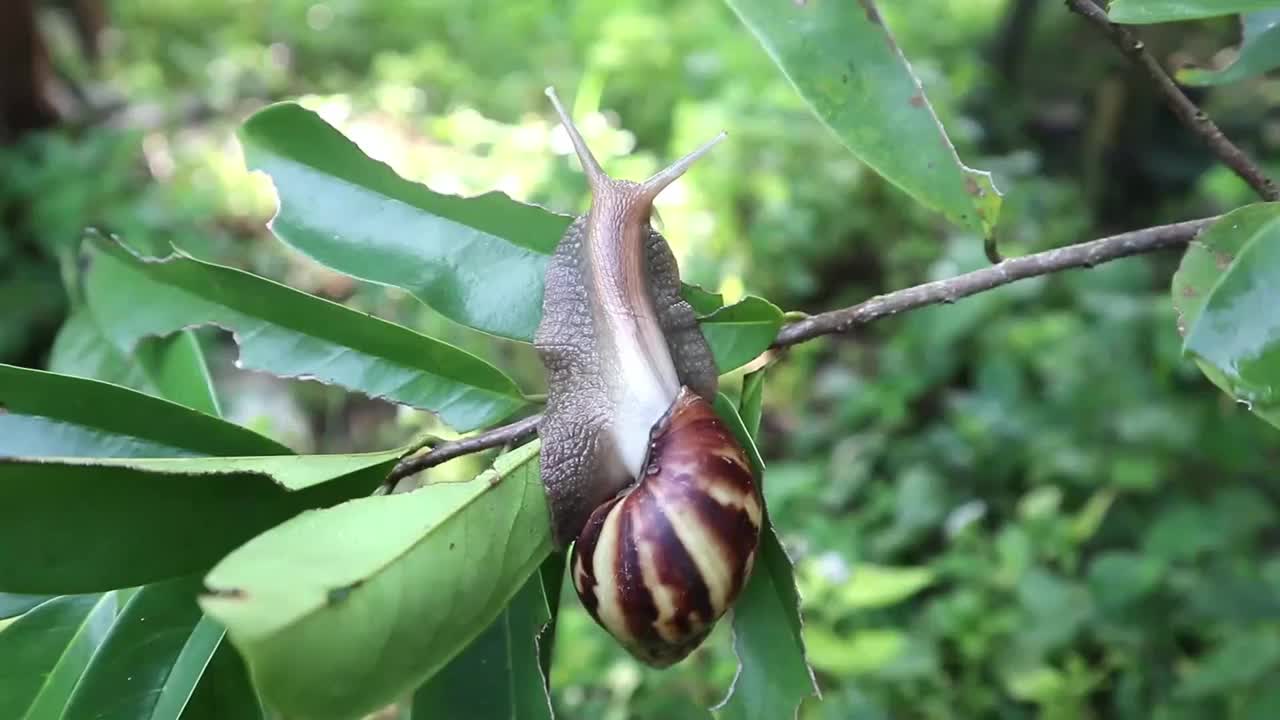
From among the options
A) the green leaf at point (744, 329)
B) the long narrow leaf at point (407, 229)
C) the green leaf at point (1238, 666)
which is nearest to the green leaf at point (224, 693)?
the long narrow leaf at point (407, 229)

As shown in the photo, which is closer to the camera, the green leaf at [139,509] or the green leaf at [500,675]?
the green leaf at [139,509]

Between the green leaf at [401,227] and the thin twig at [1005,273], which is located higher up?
the green leaf at [401,227]

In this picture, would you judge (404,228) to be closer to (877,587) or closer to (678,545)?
(678,545)

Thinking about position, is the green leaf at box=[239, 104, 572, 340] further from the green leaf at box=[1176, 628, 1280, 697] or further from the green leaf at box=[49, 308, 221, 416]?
the green leaf at box=[1176, 628, 1280, 697]

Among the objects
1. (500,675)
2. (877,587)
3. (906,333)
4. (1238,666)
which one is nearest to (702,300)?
(500,675)

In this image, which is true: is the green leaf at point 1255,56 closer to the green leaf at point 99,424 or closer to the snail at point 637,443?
the snail at point 637,443

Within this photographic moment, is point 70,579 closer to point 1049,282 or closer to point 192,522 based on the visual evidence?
point 192,522

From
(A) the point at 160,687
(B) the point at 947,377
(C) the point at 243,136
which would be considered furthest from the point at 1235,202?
(A) the point at 160,687

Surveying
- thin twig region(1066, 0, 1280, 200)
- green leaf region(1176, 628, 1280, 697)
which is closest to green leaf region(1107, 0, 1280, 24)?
thin twig region(1066, 0, 1280, 200)
